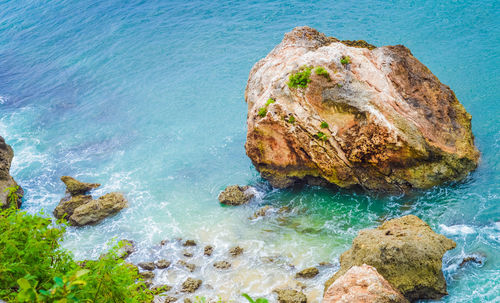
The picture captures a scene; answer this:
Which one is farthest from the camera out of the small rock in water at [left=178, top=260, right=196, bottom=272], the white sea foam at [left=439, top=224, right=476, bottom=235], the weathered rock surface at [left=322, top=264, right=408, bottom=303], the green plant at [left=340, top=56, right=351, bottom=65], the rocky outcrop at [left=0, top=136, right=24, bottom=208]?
the rocky outcrop at [left=0, top=136, right=24, bottom=208]

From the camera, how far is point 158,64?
3853cm

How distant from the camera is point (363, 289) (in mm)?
13578

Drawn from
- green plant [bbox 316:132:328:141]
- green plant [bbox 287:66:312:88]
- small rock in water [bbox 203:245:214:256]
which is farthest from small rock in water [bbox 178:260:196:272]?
green plant [bbox 287:66:312:88]

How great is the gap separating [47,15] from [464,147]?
159 feet

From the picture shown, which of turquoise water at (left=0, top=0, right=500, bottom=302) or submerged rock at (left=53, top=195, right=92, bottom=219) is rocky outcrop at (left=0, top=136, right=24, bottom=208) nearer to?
turquoise water at (left=0, top=0, right=500, bottom=302)

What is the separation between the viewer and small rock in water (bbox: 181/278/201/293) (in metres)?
17.7

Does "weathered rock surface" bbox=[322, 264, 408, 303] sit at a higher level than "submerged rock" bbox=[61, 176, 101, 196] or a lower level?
lower

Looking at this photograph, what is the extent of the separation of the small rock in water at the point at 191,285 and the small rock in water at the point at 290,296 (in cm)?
370

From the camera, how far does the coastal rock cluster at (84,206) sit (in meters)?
23.2

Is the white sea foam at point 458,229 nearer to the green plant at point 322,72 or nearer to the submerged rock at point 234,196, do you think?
the green plant at point 322,72

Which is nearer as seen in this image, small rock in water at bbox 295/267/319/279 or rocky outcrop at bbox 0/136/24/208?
small rock in water at bbox 295/267/319/279

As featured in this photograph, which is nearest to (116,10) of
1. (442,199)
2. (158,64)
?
(158,64)

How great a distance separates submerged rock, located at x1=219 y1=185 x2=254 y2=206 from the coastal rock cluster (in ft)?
19.8

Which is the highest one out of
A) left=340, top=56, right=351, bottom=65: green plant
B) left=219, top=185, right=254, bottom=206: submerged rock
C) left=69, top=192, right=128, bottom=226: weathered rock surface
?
left=340, top=56, right=351, bottom=65: green plant
